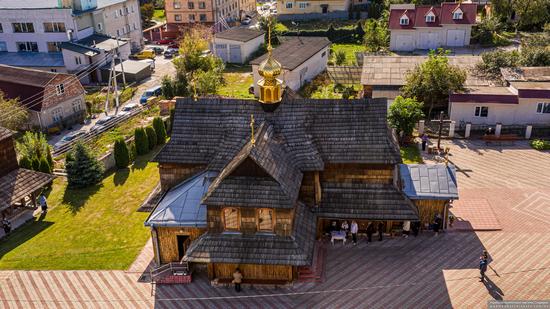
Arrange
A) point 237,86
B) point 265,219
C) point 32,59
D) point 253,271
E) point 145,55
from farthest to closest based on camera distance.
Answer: point 145,55 → point 32,59 → point 237,86 → point 253,271 → point 265,219

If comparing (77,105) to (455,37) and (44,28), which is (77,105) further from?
(455,37)

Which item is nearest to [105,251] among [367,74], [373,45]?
[367,74]

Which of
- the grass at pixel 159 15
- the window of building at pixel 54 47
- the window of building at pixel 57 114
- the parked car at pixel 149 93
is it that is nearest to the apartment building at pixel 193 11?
the grass at pixel 159 15

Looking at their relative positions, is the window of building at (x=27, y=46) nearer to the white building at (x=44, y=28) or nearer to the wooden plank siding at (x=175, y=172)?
the white building at (x=44, y=28)

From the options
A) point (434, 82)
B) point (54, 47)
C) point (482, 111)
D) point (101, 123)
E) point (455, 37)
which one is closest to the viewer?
point (482, 111)

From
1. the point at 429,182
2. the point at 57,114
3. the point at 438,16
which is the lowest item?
the point at 57,114

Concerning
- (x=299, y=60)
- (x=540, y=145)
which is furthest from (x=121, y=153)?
(x=540, y=145)
